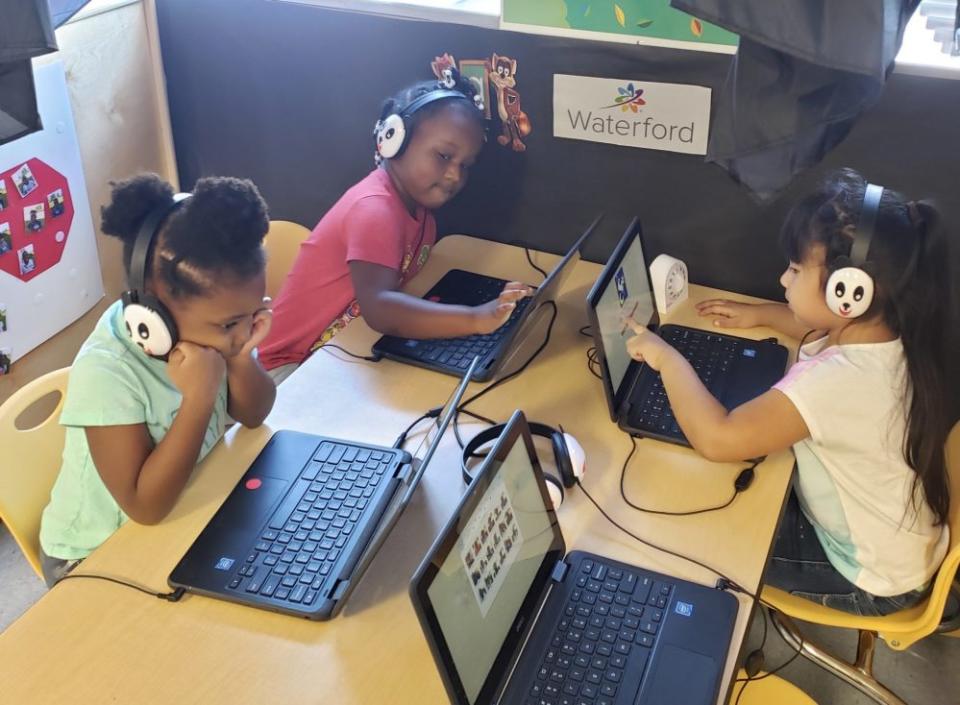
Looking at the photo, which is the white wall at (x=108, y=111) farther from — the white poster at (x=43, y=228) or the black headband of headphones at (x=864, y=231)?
the black headband of headphones at (x=864, y=231)

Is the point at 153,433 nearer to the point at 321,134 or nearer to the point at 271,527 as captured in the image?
the point at 271,527

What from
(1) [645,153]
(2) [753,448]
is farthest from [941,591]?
(1) [645,153]

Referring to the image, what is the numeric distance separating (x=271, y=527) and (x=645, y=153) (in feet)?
3.44

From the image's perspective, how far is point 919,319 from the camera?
4.16ft

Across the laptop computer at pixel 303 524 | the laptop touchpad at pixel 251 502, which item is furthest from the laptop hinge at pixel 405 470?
the laptop touchpad at pixel 251 502

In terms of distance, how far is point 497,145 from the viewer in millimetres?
1905

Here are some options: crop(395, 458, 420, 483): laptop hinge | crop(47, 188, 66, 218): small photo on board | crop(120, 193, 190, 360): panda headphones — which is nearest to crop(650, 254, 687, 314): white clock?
crop(395, 458, 420, 483): laptop hinge

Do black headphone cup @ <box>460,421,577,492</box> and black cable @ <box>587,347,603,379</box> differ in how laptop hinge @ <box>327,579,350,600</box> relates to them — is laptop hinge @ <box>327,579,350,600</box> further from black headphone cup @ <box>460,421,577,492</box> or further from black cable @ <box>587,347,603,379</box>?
black cable @ <box>587,347,603,379</box>

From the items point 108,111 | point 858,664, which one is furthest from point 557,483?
point 108,111

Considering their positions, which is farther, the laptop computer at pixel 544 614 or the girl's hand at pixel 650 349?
the girl's hand at pixel 650 349

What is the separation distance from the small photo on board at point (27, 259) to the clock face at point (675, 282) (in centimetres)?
138

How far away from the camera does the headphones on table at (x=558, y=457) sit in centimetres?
127

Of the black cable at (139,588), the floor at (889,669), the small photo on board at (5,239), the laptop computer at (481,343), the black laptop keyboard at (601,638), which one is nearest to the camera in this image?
the black laptop keyboard at (601,638)

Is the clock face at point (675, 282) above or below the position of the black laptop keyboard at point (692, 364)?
above
